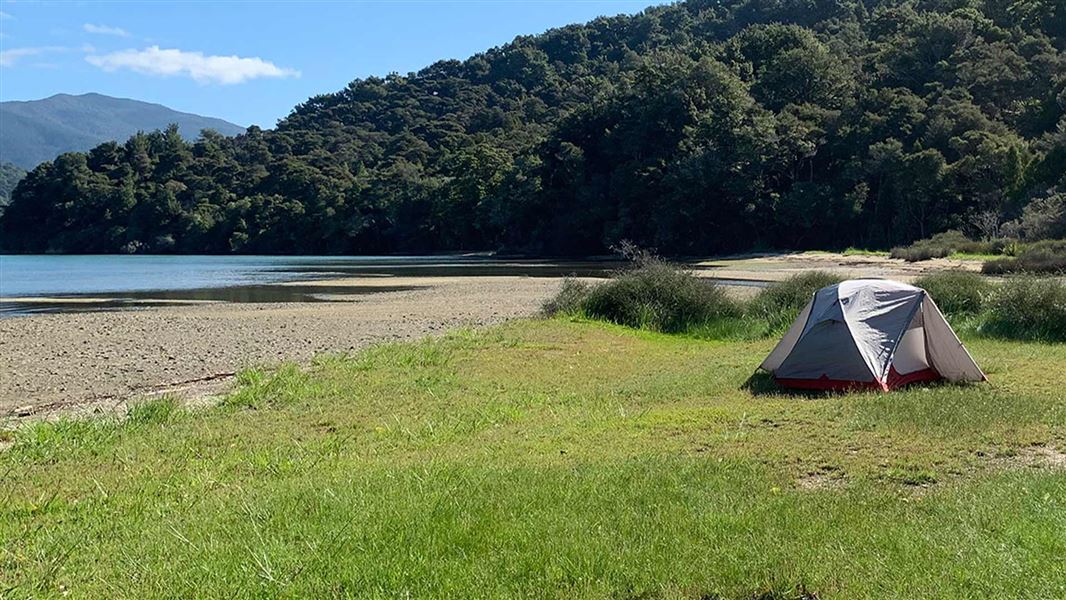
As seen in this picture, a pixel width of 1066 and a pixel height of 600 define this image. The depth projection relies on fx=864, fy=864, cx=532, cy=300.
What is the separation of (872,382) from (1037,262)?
3101 cm

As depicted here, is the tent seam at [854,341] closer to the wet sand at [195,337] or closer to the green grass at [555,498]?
the green grass at [555,498]

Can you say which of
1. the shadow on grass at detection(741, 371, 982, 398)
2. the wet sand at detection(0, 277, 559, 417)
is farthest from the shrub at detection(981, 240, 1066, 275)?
the shadow on grass at detection(741, 371, 982, 398)

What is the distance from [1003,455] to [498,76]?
7232 inches

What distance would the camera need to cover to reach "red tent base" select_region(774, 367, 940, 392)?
11.9 m

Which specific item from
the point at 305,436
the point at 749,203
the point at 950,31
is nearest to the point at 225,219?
the point at 749,203

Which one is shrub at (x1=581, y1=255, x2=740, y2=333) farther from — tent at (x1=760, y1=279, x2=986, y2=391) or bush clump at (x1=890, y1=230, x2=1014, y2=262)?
bush clump at (x1=890, y1=230, x2=1014, y2=262)

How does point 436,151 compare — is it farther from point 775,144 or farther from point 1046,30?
point 1046,30

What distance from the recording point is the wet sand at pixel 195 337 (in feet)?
51.7

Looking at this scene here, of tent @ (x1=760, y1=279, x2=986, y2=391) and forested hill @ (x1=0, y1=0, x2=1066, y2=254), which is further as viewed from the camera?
forested hill @ (x1=0, y1=0, x2=1066, y2=254)

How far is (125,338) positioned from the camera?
916 inches

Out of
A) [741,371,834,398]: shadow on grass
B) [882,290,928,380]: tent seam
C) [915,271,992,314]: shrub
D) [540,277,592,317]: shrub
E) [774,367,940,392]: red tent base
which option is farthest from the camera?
[540,277,592,317]: shrub

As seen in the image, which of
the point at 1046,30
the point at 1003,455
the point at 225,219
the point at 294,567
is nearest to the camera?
the point at 294,567

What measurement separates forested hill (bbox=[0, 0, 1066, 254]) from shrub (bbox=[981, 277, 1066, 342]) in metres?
37.1

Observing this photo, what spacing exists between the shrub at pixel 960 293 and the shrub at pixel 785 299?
2333 mm
